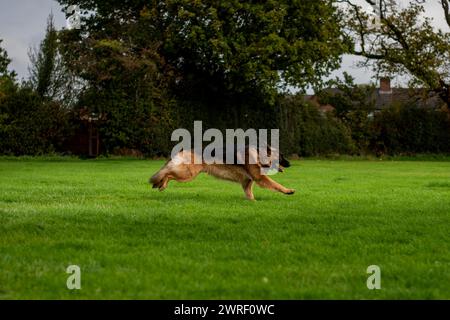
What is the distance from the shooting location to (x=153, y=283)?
18.6ft

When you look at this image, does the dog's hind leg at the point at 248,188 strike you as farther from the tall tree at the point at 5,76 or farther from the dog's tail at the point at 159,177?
the tall tree at the point at 5,76

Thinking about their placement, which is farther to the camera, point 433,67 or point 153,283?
point 433,67

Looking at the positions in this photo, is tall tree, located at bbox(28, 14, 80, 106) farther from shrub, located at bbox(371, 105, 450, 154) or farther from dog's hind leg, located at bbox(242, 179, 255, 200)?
dog's hind leg, located at bbox(242, 179, 255, 200)

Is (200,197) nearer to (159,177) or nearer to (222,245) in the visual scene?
(159,177)

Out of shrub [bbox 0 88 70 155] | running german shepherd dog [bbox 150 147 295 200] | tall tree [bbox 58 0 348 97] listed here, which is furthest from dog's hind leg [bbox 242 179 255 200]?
shrub [bbox 0 88 70 155]

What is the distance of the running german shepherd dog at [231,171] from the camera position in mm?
12984

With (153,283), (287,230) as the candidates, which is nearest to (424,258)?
(287,230)

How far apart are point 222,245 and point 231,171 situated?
18.6ft

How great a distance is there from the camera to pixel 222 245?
757 centimetres

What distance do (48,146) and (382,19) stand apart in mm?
20092

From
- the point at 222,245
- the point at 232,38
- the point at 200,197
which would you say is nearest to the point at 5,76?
the point at 232,38

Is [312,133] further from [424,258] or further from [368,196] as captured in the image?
[424,258]
